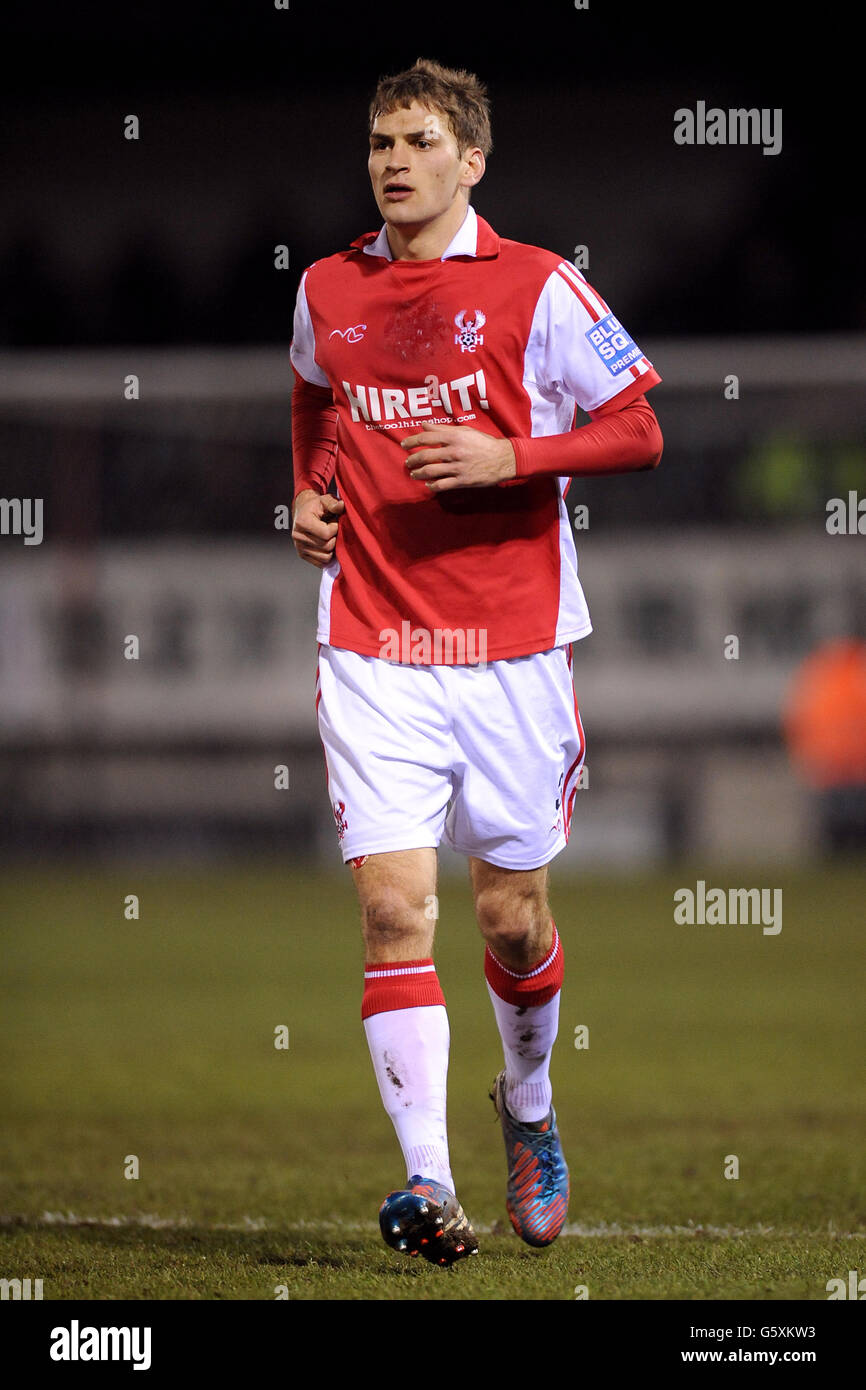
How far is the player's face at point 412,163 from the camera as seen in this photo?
3.34 m

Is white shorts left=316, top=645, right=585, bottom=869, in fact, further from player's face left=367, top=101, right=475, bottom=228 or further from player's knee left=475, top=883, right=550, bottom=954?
player's face left=367, top=101, right=475, bottom=228

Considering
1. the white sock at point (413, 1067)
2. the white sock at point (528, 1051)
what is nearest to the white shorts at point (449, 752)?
the white sock at point (413, 1067)

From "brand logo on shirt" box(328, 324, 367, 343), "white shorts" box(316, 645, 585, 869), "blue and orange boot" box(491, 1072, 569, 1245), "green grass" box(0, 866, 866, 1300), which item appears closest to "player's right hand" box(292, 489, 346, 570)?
"white shorts" box(316, 645, 585, 869)

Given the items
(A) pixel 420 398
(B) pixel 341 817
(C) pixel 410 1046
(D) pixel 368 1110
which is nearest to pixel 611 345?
(A) pixel 420 398

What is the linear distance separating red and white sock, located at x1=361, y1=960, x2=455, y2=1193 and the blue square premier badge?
3.96 ft

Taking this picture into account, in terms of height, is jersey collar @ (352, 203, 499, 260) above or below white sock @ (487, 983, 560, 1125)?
above

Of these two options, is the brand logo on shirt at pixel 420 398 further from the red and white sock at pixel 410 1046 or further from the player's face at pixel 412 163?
the red and white sock at pixel 410 1046

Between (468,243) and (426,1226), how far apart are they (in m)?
1.84

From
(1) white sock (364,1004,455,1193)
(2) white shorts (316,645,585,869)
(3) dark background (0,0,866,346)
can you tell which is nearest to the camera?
(1) white sock (364,1004,455,1193)

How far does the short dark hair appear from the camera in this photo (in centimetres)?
336

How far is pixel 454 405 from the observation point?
11.0ft

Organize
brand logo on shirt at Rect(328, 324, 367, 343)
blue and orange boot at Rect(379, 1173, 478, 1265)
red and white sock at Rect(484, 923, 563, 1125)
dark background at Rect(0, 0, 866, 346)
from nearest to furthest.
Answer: blue and orange boot at Rect(379, 1173, 478, 1265), brand logo on shirt at Rect(328, 324, 367, 343), red and white sock at Rect(484, 923, 563, 1125), dark background at Rect(0, 0, 866, 346)

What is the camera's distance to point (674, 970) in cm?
1055

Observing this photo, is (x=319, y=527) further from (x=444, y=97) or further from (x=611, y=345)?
(x=444, y=97)
